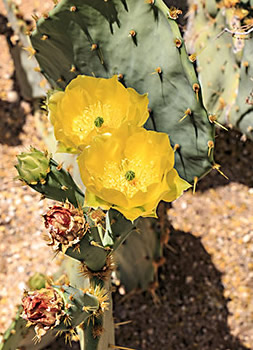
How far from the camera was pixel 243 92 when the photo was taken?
158 cm

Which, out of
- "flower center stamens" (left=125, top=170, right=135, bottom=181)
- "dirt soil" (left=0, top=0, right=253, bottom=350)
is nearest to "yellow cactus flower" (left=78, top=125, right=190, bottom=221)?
"flower center stamens" (left=125, top=170, right=135, bottom=181)

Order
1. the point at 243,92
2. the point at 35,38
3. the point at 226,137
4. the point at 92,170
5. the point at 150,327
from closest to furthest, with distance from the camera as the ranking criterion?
the point at 92,170, the point at 35,38, the point at 243,92, the point at 150,327, the point at 226,137

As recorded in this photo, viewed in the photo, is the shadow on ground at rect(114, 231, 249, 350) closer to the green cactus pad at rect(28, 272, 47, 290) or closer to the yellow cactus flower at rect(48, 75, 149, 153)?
the green cactus pad at rect(28, 272, 47, 290)

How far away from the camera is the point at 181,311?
1753 mm

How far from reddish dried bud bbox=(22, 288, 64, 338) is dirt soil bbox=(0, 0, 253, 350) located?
0.80 metres

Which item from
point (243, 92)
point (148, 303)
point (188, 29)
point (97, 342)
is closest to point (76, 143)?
point (97, 342)

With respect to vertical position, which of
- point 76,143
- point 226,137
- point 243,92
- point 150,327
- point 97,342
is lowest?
point 150,327

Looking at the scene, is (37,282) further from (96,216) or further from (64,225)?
(64,225)

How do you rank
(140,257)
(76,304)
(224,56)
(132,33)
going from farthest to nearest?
(224,56) < (140,257) < (132,33) < (76,304)

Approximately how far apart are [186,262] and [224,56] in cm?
78

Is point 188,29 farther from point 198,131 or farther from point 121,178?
point 121,178

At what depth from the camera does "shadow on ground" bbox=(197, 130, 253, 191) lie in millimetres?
2005

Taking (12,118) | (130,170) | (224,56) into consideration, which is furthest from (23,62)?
(130,170)

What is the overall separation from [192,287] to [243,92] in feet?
2.42
